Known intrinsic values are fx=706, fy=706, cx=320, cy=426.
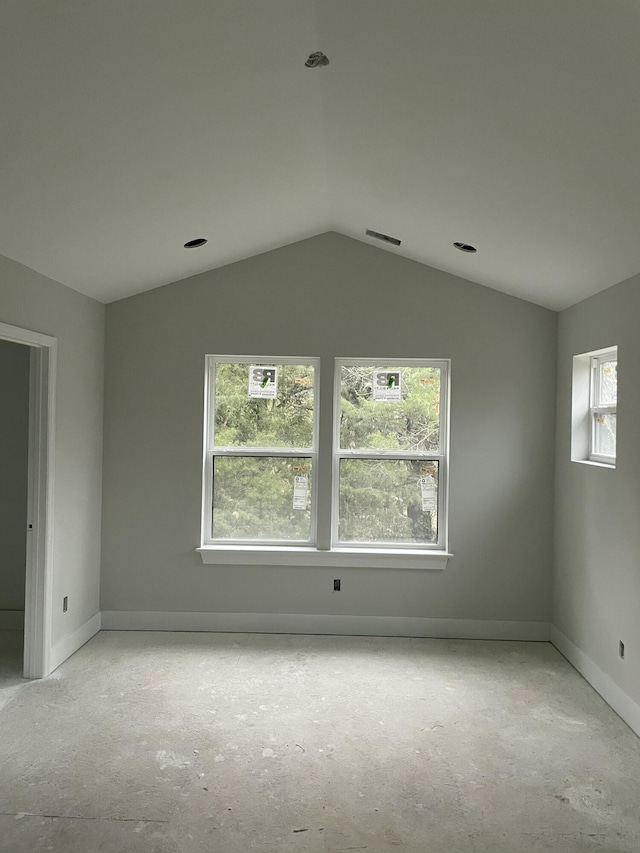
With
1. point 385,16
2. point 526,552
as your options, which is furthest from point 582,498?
point 385,16

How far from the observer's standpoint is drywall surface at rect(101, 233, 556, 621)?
512 centimetres

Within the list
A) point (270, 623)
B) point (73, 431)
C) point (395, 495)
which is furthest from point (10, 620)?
point (395, 495)

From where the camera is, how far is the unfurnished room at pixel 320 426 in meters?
2.50

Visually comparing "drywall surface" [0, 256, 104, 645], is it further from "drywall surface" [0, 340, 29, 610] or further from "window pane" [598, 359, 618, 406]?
"window pane" [598, 359, 618, 406]

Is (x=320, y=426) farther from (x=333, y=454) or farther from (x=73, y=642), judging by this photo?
(x=73, y=642)

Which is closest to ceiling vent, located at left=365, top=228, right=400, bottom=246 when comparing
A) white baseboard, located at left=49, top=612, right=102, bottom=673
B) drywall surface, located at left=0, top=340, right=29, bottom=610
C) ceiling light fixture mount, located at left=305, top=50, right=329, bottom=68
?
ceiling light fixture mount, located at left=305, top=50, right=329, bottom=68

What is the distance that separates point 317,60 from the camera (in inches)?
105

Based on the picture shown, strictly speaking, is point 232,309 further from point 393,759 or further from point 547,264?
point 393,759

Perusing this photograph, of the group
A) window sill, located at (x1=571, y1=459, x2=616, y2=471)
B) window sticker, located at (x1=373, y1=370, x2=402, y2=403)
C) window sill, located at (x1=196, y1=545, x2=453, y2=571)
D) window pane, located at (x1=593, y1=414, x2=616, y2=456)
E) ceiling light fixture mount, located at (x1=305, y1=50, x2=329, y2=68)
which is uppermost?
ceiling light fixture mount, located at (x1=305, y1=50, x2=329, y2=68)

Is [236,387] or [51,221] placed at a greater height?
[51,221]

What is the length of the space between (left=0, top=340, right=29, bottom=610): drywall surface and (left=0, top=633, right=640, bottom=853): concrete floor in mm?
1009

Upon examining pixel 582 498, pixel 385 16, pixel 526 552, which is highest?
pixel 385 16

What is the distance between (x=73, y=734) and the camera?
3.50m

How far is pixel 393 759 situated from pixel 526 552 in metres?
2.24
